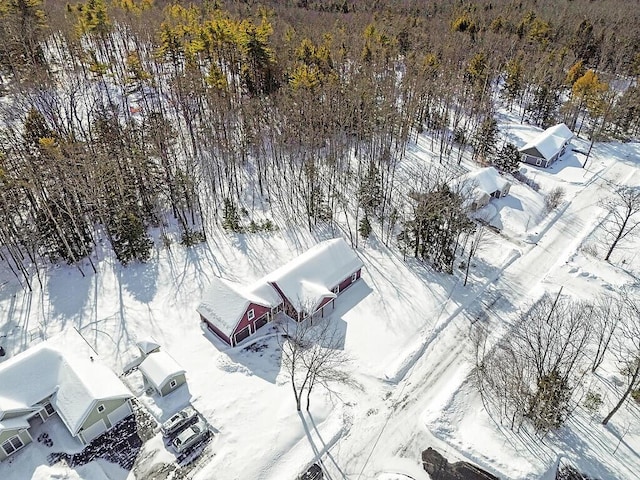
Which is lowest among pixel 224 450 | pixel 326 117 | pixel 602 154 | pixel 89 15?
pixel 602 154

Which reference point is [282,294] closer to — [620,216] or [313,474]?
[313,474]

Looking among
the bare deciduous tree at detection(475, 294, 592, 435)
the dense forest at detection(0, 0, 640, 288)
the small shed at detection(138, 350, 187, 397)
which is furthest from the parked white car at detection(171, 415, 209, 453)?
the dense forest at detection(0, 0, 640, 288)

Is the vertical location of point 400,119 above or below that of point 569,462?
above

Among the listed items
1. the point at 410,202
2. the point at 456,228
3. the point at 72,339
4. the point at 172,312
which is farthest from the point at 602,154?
the point at 72,339

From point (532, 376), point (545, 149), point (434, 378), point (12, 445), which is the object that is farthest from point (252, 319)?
point (545, 149)

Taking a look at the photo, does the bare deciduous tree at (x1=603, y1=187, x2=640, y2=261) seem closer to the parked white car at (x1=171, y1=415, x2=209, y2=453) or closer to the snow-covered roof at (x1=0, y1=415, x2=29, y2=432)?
the parked white car at (x1=171, y1=415, x2=209, y2=453)

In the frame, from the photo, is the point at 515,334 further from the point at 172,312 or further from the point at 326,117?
the point at 326,117
